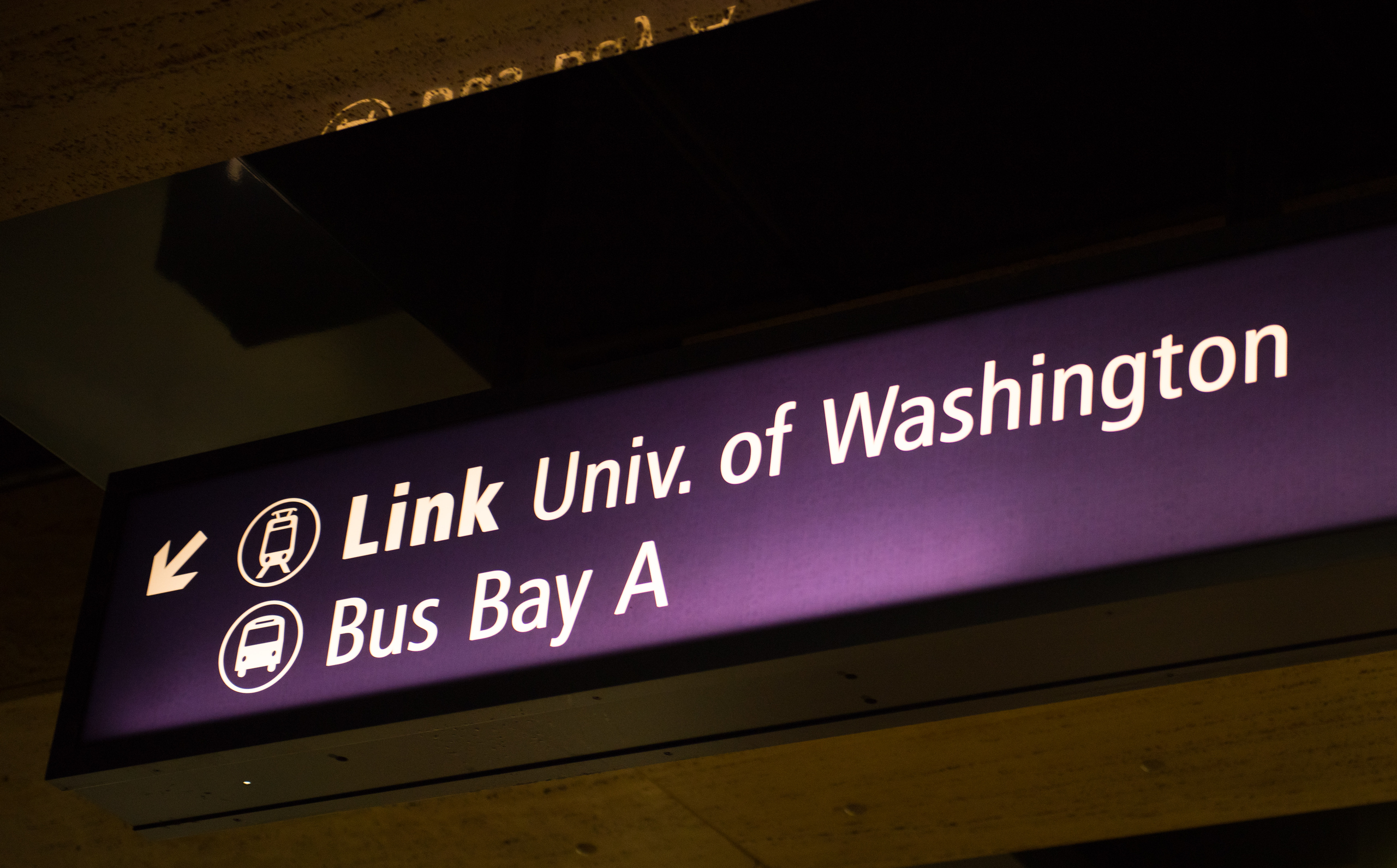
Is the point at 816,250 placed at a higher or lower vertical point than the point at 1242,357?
higher

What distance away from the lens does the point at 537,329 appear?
405 centimetres

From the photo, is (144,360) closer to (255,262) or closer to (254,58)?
(255,262)

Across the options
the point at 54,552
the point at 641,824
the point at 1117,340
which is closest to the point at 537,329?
the point at 641,824

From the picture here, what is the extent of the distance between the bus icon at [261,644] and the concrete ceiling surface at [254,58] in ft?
A: 2.37

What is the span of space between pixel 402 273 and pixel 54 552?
6.31 feet

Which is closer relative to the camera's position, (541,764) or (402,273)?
(541,764)

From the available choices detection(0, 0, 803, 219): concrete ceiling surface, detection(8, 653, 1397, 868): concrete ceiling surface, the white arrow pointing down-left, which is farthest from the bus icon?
detection(8, 653, 1397, 868): concrete ceiling surface

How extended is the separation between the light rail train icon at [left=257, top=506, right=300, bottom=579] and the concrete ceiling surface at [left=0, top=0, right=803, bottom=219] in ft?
1.94

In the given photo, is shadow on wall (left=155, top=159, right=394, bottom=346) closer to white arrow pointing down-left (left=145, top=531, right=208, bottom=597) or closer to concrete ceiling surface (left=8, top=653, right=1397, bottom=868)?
white arrow pointing down-left (left=145, top=531, right=208, bottom=597)

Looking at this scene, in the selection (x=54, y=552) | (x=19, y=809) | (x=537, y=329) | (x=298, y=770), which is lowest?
(x=298, y=770)

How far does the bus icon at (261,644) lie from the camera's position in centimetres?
254

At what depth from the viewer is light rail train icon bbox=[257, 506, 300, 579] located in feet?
8.71

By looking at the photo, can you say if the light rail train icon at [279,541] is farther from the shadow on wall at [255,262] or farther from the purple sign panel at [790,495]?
the shadow on wall at [255,262]

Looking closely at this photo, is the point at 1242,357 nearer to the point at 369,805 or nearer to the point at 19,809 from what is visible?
the point at 369,805
